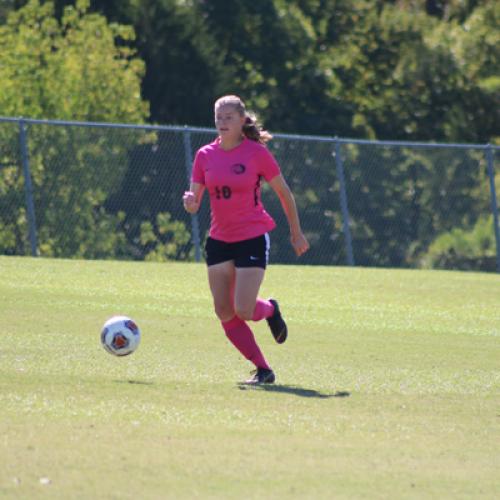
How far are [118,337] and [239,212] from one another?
141 cm

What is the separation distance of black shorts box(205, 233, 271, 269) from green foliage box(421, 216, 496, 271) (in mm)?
15825

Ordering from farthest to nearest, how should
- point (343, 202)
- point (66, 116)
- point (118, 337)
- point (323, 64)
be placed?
point (323, 64) < point (66, 116) < point (343, 202) < point (118, 337)

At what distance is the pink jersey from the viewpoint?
9.52m

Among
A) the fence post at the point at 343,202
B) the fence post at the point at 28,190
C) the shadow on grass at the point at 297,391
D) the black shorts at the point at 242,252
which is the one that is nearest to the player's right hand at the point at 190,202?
the black shorts at the point at 242,252

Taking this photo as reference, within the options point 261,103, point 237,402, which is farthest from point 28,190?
point 261,103

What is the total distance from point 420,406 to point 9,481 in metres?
3.67

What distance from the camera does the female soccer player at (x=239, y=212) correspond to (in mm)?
9516

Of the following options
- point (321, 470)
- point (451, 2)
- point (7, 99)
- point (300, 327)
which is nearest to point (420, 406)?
point (321, 470)

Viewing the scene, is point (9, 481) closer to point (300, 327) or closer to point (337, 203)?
point (300, 327)

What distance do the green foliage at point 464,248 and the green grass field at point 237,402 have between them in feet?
29.4

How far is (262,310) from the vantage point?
9.78 m

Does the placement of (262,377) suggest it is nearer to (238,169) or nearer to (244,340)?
(244,340)

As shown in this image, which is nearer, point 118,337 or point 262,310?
point 262,310

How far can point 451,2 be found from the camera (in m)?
46.8
